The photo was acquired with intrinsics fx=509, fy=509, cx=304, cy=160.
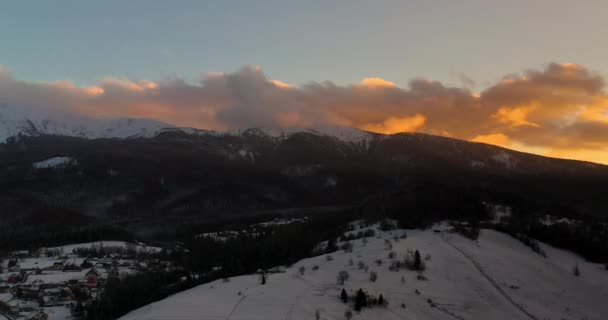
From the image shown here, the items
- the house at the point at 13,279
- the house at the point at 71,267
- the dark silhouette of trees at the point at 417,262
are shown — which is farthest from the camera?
the house at the point at 71,267

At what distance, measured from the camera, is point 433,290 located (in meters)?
35.6

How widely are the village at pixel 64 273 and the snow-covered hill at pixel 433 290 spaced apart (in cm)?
3551

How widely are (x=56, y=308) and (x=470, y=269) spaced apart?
57395 mm

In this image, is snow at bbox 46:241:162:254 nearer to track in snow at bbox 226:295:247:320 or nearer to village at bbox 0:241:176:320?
village at bbox 0:241:176:320

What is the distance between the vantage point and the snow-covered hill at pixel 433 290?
32.0 metres

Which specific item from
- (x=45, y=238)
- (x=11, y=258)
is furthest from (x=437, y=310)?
(x=45, y=238)

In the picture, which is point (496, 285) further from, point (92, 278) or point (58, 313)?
point (92, 278)

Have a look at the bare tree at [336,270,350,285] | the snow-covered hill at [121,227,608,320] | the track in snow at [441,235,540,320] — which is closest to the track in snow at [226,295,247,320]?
the snow-covered hill at [121,227,608,320]

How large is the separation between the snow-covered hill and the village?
35.5 metres

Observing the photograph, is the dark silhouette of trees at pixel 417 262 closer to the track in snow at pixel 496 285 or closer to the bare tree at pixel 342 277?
the track in snow at pixel 496 285

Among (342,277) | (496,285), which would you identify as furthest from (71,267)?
(496,285)

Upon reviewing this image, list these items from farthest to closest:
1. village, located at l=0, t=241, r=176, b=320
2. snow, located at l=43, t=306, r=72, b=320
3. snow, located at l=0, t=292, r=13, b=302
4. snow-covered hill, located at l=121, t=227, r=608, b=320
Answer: snow, located at l=0, t=292, r=13, b=302 < village, located at l=0, t=241, r=176, b=320 < snow, located at l=43, t=306, r=72, b=320 < snow-covered hill, located at l=121, t=227, r=608, b=320

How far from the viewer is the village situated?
70.1m

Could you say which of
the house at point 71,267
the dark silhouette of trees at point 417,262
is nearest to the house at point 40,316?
the house at point 71,267
